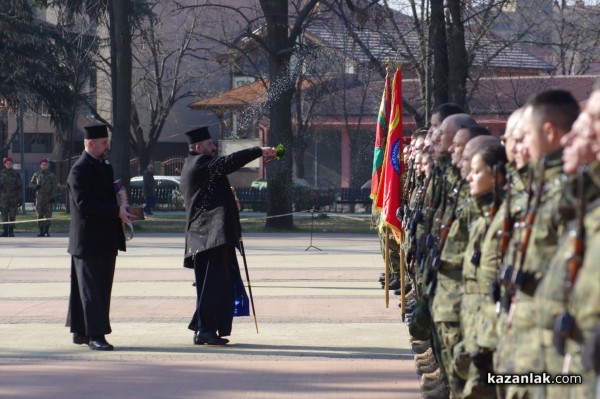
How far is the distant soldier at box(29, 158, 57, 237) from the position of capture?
1003 inches

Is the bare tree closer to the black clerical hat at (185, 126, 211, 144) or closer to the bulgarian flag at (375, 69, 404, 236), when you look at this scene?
the bulgarian flag at (375, 69, 404, 236)

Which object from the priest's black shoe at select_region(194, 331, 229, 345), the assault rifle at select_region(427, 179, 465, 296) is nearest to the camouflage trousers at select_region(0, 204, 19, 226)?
the priest's black shoe at select_region(194, 331, 229, 345)

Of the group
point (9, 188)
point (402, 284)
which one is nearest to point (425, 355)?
point (402, 284)

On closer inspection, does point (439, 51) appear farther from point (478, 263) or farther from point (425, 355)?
point (478, 263)

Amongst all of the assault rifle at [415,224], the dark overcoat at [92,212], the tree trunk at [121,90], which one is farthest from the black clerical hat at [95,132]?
the tree trunk at [121,90]

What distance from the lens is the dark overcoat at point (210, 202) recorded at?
31.7 ft

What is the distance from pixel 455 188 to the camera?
22.2 feet

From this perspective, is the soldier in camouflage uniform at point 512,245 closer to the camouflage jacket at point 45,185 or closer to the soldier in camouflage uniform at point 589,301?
the soldier in camouflage uniform at point 589,301

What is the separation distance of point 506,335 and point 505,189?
4.17 ft

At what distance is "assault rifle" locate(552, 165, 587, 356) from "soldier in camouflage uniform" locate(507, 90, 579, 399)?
13.8 inches

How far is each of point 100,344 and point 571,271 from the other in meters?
6.53

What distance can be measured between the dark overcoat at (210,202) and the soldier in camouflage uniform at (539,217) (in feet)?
16.8

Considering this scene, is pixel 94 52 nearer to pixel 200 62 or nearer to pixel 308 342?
pixel 200 62

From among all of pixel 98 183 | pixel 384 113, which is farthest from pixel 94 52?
pixel 98 183
